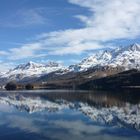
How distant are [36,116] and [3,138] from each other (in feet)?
89.8

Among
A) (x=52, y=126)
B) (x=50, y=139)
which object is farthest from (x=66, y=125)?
(x=50, y=139)

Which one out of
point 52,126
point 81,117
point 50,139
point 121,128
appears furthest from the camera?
point 81,117

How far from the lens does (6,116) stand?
3091 inches

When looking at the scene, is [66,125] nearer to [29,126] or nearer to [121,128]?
[29,126]

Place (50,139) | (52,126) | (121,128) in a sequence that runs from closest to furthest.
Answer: (50,139), (121,128), (52,126)

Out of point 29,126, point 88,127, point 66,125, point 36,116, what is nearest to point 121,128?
point 88,127

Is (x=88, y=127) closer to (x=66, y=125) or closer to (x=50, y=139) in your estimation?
(x=66, y=125)

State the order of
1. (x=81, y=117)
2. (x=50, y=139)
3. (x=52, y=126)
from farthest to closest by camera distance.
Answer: (x=81, y=117), (x=52, y=126), (x=50, y=139)

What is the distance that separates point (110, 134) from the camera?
51.6m

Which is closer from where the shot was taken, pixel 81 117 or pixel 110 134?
pixel 110 134

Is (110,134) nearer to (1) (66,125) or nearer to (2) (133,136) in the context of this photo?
(2) (133,136)

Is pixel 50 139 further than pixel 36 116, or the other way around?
pixel 36 116

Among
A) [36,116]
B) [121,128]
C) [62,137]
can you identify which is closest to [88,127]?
[121,128]

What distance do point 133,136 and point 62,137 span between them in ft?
29.9
